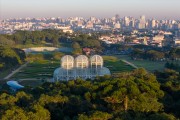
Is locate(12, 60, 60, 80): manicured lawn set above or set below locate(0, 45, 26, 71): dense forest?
below

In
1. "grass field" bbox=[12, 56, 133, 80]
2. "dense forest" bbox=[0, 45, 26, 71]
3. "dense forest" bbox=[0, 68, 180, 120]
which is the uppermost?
"dense forest" bbox=[0, 68, 180, 120]

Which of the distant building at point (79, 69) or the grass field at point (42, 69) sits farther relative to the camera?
the grass field at point (42, 69)

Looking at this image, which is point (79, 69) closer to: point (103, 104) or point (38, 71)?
point (38, 71)

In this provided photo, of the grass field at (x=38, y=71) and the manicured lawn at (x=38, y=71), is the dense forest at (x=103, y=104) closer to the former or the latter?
the grass field at (x=38, y=71)

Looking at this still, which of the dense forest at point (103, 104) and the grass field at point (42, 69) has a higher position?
the dense forest at point (103, 104)

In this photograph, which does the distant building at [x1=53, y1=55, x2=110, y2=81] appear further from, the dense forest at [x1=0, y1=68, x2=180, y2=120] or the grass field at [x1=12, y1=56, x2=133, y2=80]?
the dense forest at [x1=0, y1=68, x2=180, y2=120]

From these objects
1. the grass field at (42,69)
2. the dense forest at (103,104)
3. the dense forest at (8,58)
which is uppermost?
the dense forest at (103,104)

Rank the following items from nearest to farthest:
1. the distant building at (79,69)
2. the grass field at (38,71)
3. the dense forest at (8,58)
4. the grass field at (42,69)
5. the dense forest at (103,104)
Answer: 1. the dense forest at (103,104)
2. the distant building at (79,69)
3. the grass field at (38,71)
4. the grass field at (42,69)
5. the dense forest at (8,58)

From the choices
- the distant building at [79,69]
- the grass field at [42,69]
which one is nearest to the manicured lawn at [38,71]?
the grass field at [42,69]

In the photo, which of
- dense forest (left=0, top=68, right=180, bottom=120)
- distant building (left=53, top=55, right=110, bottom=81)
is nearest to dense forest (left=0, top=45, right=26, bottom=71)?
distant building (left=53, top=55, right=110, bottom=81)
